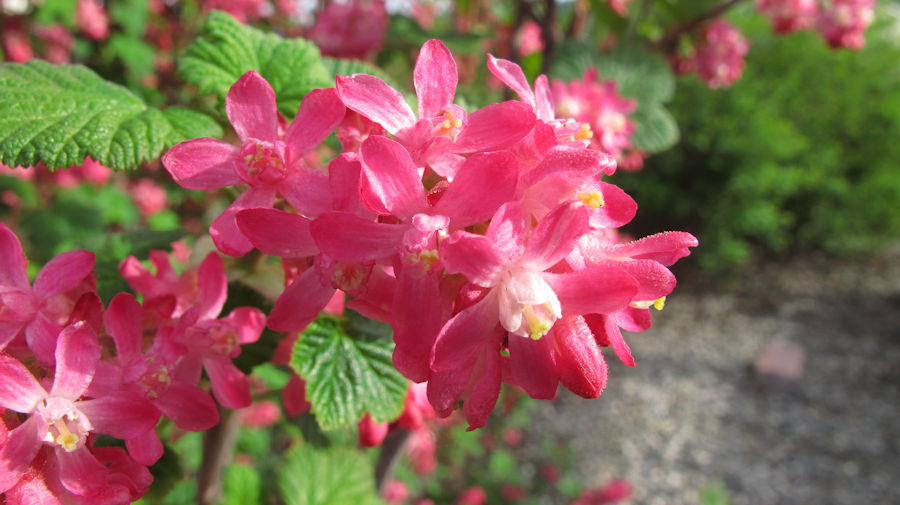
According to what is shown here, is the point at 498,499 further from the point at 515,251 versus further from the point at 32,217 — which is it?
the point at 515,251

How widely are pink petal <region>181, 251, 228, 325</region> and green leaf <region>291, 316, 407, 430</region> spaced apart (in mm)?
95

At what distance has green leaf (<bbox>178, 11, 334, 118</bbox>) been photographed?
752mm

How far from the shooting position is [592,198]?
1.65 feet

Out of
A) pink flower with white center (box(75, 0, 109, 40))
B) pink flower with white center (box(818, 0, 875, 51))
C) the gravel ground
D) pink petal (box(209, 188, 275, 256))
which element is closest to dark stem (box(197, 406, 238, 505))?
pink petal (box(209, 188, 275, 256))

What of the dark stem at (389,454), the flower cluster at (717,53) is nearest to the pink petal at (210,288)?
the dark stem at (389,454)

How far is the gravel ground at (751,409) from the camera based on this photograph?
14.9ft

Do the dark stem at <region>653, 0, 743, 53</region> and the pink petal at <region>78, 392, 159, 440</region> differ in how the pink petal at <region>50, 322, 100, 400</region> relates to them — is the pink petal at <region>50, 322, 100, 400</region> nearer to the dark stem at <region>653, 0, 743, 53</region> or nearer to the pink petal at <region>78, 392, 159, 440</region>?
the pink petal at <region>78, 392, 159, 440</region>

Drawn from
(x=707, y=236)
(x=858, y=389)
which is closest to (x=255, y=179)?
(x=858, y=389)

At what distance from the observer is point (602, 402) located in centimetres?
529

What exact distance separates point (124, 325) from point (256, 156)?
0.61 feet

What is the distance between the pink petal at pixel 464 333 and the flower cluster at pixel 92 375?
234 millimetres

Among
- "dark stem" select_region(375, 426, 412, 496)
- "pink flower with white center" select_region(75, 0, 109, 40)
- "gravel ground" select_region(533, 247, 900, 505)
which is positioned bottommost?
"gravel ground" select_region(533, 247, 900, 505)

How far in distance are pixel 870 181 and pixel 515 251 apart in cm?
778

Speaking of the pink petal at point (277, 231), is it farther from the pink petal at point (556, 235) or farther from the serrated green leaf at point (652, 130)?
the serrated green leaf at point (652, 130)
